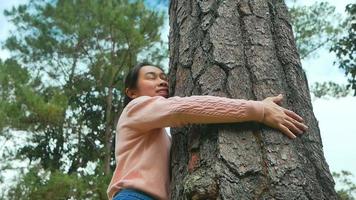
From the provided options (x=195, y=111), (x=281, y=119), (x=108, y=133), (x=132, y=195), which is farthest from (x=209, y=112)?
(x=108, y=133)

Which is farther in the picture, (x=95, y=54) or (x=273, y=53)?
(x=95, y=54)

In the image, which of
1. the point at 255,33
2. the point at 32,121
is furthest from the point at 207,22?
the point at 32,121

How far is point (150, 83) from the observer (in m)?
1.74

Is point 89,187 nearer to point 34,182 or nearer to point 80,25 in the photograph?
point 34,182

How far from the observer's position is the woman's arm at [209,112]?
48.7 inches

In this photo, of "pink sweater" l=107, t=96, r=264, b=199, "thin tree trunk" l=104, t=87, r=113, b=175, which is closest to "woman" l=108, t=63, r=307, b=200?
"pink sweater" l=107, t=96, r=264, b=199

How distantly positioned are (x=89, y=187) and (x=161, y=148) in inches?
A: 224

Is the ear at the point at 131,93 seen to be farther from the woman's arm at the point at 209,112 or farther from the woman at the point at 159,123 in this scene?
the woman's arm at the point at 209,112

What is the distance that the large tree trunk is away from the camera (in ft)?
3.70

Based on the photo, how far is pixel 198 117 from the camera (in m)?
1.30

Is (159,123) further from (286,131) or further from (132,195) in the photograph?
(286,131)

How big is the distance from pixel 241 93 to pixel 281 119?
145 millimetres

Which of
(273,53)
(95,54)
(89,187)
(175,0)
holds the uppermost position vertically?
(95,54)

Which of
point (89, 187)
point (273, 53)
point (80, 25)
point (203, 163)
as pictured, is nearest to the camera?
point (203, 163)
